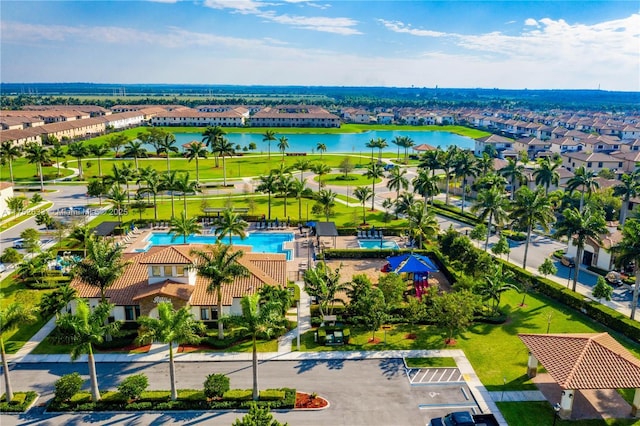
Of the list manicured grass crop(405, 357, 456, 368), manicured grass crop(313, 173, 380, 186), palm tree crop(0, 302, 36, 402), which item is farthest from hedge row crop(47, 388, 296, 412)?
manicured grass crop(313, 173, 380, 186)

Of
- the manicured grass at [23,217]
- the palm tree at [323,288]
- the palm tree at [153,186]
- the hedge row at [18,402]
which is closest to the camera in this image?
the hedge row at [18,402]

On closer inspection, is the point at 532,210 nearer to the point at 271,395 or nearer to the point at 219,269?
the point at 219,269

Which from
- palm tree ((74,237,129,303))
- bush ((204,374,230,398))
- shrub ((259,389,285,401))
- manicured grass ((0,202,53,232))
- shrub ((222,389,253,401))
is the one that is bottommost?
shrub ((222,389,253,401))

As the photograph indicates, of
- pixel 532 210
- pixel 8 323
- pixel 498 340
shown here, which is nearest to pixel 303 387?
pixel 498 340

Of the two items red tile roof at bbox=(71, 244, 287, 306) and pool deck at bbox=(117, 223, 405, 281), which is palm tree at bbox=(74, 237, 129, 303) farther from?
pool deck at bbox=(117, 223, 405, 281)

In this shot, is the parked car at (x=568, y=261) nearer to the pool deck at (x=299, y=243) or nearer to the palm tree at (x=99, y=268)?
the pool deck at (x=299, y=243)

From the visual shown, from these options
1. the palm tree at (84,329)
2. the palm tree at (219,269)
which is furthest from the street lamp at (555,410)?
the palm tree at (84,329)

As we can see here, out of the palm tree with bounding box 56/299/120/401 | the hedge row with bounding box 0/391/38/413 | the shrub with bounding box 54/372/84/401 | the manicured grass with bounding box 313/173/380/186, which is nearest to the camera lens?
the palm tree with bounding box 56/299/120/401
